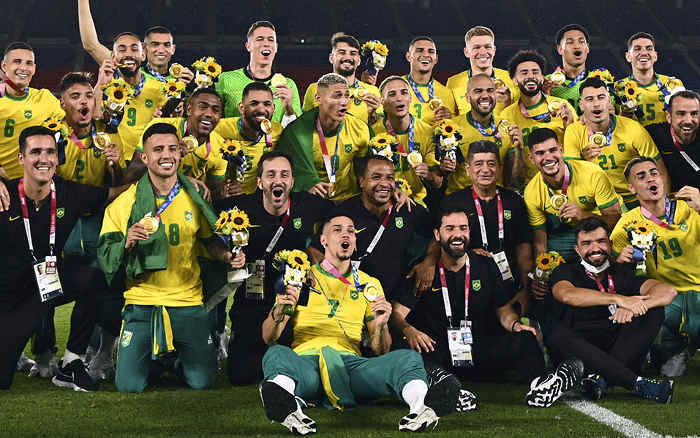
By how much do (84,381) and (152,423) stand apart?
1094 mm

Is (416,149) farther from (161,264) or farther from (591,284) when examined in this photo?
(161,264)

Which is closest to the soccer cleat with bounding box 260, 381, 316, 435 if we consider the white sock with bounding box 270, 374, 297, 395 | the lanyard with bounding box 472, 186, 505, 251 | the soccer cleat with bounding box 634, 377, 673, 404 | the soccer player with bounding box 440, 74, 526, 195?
the white sock with bounding box 270, 374, 297, 395

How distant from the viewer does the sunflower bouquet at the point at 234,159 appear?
6234mm

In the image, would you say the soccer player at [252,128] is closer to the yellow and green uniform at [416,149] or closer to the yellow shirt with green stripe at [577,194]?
the yellow and green uniform at [416,149]

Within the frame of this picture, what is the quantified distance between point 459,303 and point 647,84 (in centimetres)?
351

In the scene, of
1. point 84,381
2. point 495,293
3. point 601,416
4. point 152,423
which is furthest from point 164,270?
point 601,416

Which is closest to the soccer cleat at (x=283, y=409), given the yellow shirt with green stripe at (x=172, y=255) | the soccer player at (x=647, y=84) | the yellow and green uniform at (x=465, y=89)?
the yellow shirt with green stripe at (x=172, y=255)

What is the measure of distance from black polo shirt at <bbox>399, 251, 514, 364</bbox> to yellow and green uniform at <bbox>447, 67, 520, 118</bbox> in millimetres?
2318

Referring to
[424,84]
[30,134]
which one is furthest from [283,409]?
[424,84]

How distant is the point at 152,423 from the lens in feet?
15.6

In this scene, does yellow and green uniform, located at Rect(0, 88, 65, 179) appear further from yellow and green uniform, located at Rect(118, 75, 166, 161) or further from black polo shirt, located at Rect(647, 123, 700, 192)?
black polo shirt, located at Rect(647, 123, 700, 192)

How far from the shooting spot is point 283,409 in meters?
4.38

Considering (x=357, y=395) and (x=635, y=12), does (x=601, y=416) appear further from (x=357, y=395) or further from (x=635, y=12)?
(x=635, y=12)

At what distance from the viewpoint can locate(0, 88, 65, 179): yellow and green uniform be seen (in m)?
7.01
